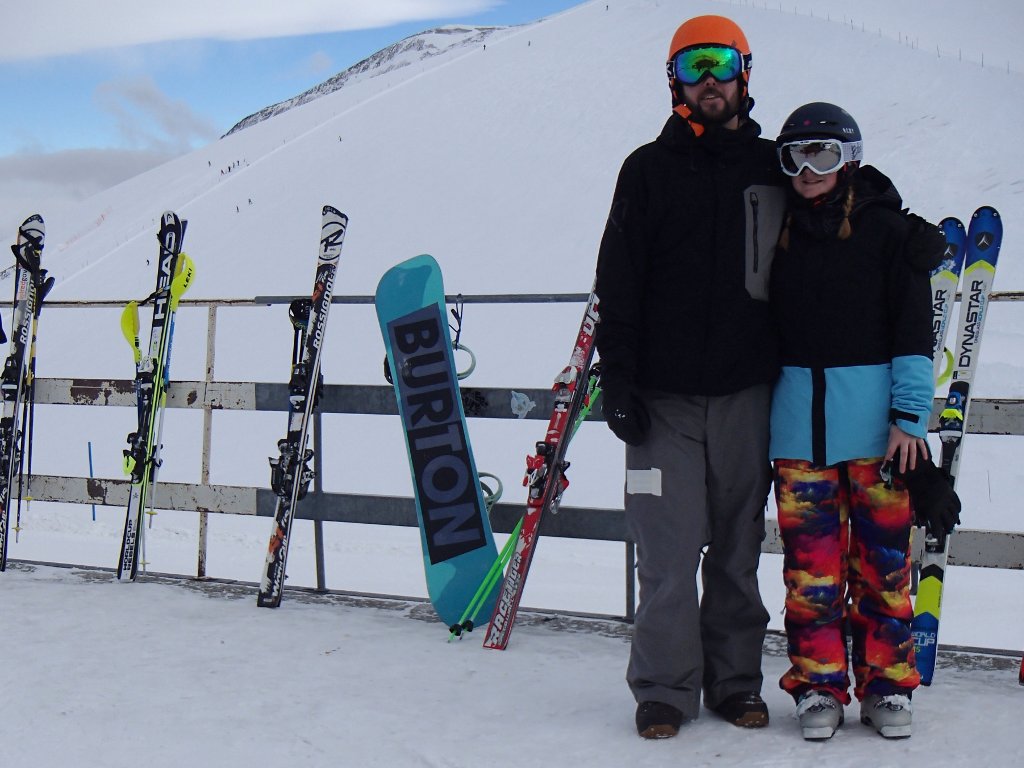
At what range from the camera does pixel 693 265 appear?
2623 mm

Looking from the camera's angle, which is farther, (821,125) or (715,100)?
(715,100)

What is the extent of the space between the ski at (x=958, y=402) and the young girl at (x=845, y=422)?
0.51 meters

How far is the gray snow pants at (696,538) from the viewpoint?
2582 mm

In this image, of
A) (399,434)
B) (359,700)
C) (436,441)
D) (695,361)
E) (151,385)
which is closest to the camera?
(695,361)

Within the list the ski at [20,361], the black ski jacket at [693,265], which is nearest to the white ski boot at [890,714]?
the black ski jacket at [693,265]

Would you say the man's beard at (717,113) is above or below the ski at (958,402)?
above

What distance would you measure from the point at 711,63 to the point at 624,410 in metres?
0.94

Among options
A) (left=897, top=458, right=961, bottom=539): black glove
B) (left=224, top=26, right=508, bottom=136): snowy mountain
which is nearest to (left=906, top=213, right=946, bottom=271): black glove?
(left=897, top=458, right=961, bottom=539): black glove

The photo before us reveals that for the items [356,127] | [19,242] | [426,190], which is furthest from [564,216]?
[19,242]

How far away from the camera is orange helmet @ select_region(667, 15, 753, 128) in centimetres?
261

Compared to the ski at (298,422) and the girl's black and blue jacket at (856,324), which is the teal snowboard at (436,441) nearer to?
the ski at (298,422)

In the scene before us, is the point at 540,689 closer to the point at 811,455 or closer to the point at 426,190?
the point at 811,455

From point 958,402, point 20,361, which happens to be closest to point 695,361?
point 958,402

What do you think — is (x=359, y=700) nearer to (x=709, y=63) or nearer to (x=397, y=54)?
(x=709, y=63)
